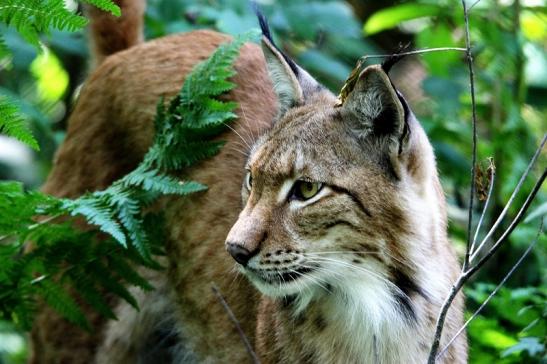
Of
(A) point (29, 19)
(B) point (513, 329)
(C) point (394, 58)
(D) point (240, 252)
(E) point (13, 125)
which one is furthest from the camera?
(B) point (513, 329)

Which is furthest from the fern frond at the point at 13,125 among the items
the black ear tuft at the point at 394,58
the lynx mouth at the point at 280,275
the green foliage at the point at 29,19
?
the black ear tuft at the point at 394,58

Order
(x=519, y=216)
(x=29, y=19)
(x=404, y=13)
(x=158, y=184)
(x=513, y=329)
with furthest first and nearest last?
1. (x=404, y=13)
2. (x=513, y=329)
3. (x=158, y=184)
4. (x=29, y=19)
5. (x=519, y=216)

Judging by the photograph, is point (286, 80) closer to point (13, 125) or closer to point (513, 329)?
point (13, 125)

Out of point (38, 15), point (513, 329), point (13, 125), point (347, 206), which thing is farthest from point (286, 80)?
point (513, 329)

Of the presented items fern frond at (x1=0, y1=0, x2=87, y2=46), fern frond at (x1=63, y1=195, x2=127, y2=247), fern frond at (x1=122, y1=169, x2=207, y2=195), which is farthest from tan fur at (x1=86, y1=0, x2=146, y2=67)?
fern frond at (x1=0, y1=0, x2=87, y2=46)

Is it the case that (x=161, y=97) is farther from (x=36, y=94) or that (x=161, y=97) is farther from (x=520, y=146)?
(x=36, y=94)

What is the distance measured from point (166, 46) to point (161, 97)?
599 millimetres

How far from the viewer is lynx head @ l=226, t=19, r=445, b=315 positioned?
4.30 metres

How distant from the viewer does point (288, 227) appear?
4320 millimetres

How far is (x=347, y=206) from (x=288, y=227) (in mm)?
264

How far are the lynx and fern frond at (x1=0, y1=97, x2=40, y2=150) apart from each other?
0.98 metres

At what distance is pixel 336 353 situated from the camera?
4.78m

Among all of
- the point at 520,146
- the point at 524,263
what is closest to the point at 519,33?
the point at 520,146

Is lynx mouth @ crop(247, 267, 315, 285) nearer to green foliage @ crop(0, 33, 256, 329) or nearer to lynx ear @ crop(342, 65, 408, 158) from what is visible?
lynx ear @ crop(342, 65, 408, 158)
